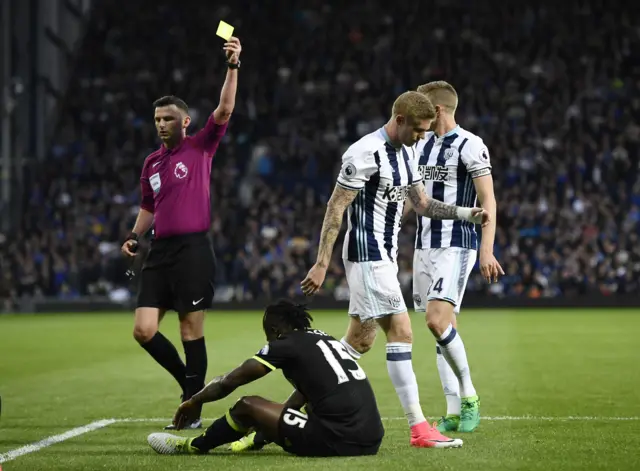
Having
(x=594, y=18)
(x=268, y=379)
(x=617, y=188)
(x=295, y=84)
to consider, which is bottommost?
(x=268, y=379)

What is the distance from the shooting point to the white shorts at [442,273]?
8180 millimetres

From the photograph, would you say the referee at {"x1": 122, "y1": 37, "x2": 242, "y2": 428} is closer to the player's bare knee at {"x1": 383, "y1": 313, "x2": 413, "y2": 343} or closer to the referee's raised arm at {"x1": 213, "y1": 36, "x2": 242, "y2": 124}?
the referee's raised arm at {"x1": 213, "y1": 36, "x2": 242, "y2": 124}

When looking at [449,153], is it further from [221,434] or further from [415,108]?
[221,434]

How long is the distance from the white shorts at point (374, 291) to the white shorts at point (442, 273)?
37.6 inches

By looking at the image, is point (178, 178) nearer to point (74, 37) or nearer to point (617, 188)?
point (617, 188)

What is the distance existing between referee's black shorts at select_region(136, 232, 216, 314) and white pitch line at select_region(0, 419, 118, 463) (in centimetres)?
95

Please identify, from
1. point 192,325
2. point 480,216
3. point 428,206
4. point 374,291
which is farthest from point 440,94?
point 192,325

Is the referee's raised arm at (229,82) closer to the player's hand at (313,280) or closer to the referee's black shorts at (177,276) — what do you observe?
the referee's black shorts at (177,276)

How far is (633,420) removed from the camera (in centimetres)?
856

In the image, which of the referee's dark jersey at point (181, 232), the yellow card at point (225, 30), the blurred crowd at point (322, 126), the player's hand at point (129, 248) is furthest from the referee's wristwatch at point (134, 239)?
the blurred crowd at point (322, 126)

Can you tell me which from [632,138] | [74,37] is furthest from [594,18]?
[74,37]

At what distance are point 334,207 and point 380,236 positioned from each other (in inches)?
14.8

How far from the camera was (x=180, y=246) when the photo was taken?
8633 millimetres

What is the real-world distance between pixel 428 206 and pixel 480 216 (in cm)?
38
